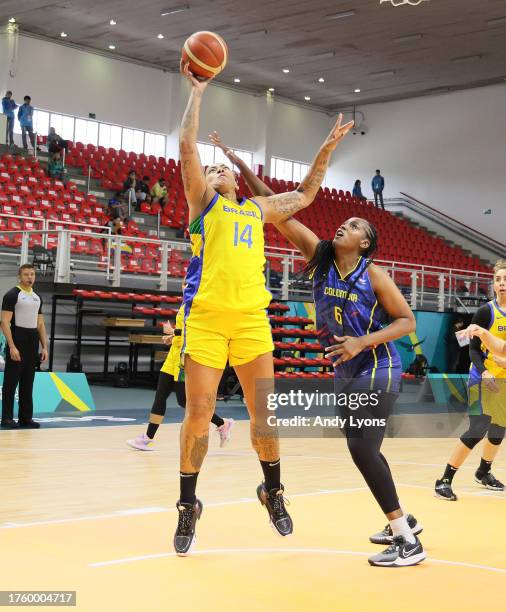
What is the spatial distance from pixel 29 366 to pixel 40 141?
1659cm

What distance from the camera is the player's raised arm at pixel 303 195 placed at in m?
5.51

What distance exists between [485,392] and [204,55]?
3.86 metres

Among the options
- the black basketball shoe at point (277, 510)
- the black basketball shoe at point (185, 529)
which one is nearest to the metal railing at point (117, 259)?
the black basketball shoe at point (277, 510)

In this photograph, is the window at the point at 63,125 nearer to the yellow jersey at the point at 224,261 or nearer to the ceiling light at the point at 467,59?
the ceiling light at the point at 467,59

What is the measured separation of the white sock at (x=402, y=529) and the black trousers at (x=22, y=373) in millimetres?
7116

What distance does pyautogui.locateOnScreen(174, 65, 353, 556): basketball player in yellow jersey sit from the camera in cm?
503

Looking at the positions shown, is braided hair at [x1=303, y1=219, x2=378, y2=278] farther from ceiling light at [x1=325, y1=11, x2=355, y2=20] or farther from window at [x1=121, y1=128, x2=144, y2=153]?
window at [x1=121, y1=128, x2=144, y2=153]

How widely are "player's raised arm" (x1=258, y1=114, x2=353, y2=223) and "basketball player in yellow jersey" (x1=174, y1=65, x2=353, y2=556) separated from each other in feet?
0.67

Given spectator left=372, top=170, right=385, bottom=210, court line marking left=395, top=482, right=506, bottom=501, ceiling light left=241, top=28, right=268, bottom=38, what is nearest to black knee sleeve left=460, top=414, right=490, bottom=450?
court line marking left=395, top=482, right=506, bottom=501

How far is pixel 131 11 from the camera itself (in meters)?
25.7

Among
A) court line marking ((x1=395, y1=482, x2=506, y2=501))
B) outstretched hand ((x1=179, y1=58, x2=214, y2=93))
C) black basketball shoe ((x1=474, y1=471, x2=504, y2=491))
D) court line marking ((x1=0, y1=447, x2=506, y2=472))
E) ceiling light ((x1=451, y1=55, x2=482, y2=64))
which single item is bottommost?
court line marking ((x1=0, y1=447, x2=506, y2=472))

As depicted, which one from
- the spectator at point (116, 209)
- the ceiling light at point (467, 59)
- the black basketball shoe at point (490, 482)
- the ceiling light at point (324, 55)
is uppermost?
the ceiling light at point (467, 59)

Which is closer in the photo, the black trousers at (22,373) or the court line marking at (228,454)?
the court line marking at (228,454)

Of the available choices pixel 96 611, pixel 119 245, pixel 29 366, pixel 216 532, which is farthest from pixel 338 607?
pixel 119 245
